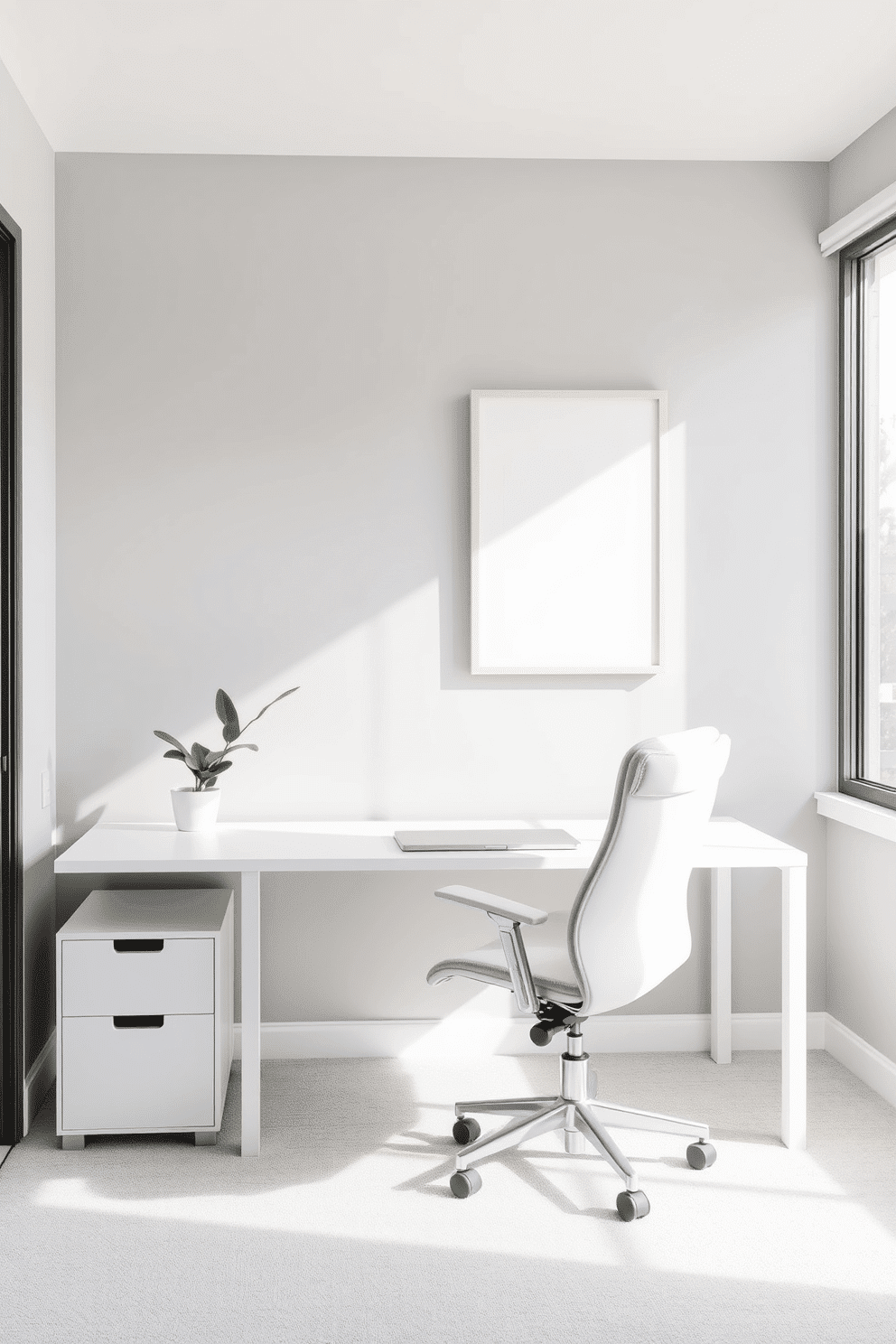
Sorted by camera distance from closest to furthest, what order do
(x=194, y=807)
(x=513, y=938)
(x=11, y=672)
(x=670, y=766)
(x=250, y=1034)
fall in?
(x=670, y=766) < (x=513, y=938) < (x=250, y=1034) < (x=11, y=672) < (x=194, y=807)

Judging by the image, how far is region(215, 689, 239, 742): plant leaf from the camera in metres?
3.09

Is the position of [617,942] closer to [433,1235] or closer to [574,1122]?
[574,1122]

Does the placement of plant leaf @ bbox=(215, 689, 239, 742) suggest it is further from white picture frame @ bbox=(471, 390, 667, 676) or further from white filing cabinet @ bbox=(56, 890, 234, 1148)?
white picture frame @ bbox=(471, 390, 667, 676)

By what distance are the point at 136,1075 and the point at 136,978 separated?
0.24m

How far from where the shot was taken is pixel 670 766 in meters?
2.33

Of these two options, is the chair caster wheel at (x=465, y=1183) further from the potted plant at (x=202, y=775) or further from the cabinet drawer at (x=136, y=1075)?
the potted plant at (x=202, y=775)

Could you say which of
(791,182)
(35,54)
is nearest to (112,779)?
(35,54)

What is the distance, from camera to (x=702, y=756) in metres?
2.42

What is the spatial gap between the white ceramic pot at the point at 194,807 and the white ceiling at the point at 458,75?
1.85 meters

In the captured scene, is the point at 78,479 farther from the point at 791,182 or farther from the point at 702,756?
the point at 791,182

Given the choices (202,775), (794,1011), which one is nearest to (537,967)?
(794,1011)

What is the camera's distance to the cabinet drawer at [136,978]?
274cm

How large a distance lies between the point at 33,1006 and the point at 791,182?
3.27 meters

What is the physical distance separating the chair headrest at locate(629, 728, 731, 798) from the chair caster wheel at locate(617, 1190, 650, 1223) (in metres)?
0.86
